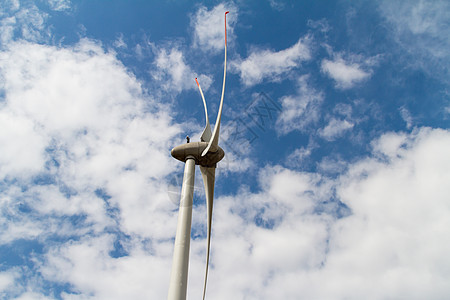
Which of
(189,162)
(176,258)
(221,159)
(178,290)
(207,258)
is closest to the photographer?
(178,290)

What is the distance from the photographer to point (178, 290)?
55.9 ft

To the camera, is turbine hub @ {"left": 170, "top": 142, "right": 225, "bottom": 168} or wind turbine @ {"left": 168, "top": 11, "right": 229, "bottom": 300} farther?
turbine hub @ {"left": 170, "top": 142, "right": 225, "bottom": 168}

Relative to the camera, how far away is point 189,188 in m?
21.6

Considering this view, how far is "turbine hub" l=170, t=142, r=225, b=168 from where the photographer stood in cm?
2492

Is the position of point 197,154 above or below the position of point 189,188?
above

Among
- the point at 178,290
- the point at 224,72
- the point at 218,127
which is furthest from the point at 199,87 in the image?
the point at 178,290

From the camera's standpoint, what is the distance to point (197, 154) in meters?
24.9

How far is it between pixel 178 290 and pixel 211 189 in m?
9.31

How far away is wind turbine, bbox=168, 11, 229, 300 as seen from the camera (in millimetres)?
17625

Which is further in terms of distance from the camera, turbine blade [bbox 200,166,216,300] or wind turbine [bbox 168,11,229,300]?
turbine blade [bbox 200,166,216,300]

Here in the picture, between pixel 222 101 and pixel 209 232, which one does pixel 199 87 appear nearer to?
pixel 222 101

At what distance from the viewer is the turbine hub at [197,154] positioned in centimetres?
2492

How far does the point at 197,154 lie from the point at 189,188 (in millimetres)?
4065

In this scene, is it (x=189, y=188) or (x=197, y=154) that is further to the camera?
(x=197, y=154)
